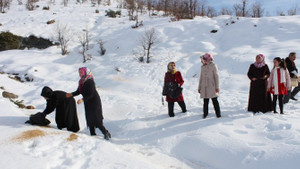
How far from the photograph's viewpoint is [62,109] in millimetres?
4352

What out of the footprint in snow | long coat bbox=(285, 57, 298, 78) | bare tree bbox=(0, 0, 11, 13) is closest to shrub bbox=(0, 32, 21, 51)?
bare tree bbox=(0, 0, 11, 13)

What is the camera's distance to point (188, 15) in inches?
882

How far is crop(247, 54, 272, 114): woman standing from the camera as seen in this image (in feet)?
15.3

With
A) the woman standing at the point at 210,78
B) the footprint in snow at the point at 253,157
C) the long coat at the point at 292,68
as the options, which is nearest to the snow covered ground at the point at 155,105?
the footprint in snow at the point at 253,157

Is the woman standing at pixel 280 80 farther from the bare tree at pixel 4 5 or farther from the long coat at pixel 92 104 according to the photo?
the bare tree at pixel 4 5

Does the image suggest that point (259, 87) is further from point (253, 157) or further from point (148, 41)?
point (148, 41)

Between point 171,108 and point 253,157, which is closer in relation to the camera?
point 253,157

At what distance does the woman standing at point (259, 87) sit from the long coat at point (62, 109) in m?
4.00

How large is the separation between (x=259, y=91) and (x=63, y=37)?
15.8 metres

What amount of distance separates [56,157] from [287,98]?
5.94 m

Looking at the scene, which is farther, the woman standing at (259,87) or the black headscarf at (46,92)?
the woman standing at (259,87)

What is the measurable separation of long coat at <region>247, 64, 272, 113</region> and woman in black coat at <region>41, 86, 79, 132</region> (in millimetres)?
3999

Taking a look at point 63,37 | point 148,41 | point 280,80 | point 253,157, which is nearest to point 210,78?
point 280,80

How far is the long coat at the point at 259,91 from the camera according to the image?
4.68 meters
